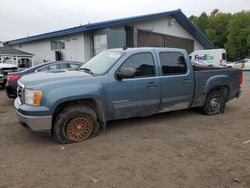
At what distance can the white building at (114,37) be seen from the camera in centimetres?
1677

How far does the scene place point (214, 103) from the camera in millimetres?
7160

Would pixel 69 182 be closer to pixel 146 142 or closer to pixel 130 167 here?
pixel 130 167

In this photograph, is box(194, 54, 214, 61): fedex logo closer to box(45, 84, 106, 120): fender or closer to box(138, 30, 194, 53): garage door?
box(138, 30, 194, 53): garage door

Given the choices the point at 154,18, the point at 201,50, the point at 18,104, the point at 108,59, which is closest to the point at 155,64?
the point at 108,59

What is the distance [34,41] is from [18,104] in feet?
65.5

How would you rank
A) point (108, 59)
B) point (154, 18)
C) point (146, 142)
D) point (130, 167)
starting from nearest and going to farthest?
point (130, 167) < point (146, 142) < point (108, 59) < point (154, 18)

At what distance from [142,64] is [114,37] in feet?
36.5

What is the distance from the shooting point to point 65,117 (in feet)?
A: 16.0

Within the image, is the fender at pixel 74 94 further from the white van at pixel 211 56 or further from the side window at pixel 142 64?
the white van at pixel 211 56

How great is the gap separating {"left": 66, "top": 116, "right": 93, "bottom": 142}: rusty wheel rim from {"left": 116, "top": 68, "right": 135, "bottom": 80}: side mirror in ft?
3.58

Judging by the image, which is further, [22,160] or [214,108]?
[214,108]

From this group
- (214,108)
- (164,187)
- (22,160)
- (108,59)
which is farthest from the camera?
(214,108)

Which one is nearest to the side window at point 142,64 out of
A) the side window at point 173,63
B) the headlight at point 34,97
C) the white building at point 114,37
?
the side window at point 173,63

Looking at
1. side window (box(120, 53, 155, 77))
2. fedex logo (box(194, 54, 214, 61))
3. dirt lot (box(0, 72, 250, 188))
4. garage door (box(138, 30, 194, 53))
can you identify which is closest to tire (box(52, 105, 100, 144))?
dirt lot (box(0, 72, 250, 188))
